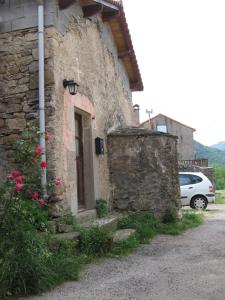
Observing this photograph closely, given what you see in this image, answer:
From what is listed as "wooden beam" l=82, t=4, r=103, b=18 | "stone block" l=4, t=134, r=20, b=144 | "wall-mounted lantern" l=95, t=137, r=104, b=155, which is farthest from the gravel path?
"wooden beam" l=82, t=4, r=103, b=18

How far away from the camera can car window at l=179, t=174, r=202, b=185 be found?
46.0ft

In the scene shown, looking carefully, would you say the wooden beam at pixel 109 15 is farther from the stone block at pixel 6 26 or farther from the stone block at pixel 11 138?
the stone block at pixel 11 138

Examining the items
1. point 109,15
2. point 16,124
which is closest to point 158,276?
point 16,124

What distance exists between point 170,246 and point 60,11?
16.0ft

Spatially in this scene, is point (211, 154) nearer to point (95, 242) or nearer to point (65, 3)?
point (65, 3)

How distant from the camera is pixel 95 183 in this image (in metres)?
8.35

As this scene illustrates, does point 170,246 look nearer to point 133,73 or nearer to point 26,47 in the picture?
point 26,47

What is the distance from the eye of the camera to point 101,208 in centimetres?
823

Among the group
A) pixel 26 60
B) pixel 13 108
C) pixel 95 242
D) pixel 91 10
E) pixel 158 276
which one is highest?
pixel 91 10

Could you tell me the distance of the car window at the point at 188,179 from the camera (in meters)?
14.0

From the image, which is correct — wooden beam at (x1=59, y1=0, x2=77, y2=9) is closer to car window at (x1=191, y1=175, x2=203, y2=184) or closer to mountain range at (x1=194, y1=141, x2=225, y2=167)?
car window at (x1=191, y1=175, x2=203, y2=184)

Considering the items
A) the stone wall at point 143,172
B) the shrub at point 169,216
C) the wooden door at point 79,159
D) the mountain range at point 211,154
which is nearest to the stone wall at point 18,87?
the wooden door at point 79,159

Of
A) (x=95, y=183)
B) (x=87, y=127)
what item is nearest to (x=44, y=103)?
(x=87, y=127)

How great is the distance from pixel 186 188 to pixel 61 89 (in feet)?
27.0
